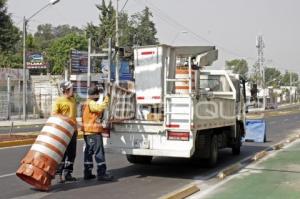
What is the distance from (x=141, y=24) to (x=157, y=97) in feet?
184

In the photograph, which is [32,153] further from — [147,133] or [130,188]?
[147,133]

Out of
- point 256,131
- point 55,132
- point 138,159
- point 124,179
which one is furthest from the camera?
point 256,131

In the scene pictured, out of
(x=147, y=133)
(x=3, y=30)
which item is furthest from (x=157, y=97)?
(x=3, y=30)

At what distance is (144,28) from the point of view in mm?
66250

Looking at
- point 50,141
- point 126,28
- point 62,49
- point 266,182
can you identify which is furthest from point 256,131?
point 62,49

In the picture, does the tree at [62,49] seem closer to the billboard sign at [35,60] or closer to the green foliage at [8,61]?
the green foliage at [8,61]

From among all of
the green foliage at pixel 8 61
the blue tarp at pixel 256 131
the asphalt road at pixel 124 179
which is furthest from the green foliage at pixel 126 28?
the asphalt road at pixel 124 179

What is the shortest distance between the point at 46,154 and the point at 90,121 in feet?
4.39

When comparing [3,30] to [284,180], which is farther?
[3,30]

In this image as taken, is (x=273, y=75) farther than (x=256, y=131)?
Yes

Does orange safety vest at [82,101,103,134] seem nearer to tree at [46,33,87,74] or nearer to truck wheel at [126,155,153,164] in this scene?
truck wheel at [126,155,153,164]

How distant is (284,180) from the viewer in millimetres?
10742

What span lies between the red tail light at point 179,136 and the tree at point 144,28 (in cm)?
5191

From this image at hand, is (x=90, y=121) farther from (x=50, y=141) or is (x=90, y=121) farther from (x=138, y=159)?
(x=138, y=159)
